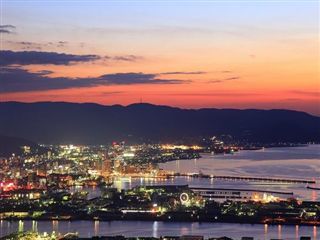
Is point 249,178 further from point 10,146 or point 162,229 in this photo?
point 10,146

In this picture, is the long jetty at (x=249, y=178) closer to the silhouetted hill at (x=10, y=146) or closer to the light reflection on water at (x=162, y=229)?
the silhouetted hill at (x=10, y=146)

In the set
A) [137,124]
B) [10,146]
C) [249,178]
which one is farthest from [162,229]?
[137,124]

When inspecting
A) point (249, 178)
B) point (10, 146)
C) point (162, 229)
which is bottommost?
point (162, 229)

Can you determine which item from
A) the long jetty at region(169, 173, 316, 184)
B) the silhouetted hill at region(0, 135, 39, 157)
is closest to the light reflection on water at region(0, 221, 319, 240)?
the long jetty at region(169, 173, 316, 184)

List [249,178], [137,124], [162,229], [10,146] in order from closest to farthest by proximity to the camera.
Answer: [162,229] → [249,178] → [10,146] → [137,124]

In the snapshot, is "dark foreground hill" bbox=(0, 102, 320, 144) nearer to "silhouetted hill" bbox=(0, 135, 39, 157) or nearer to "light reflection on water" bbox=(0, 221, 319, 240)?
"silhouetted hill" bbox=(0, 135, 39, 157)

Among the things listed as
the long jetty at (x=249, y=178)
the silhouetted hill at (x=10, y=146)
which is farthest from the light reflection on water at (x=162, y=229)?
the silhouetted hill at (x=10, y=146)

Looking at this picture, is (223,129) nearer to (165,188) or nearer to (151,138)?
(151,138)

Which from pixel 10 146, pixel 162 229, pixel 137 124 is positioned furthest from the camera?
pixel 137 124

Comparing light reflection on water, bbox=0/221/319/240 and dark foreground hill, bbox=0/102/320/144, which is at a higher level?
dark foreground hill, bbox=0/102/320/144
